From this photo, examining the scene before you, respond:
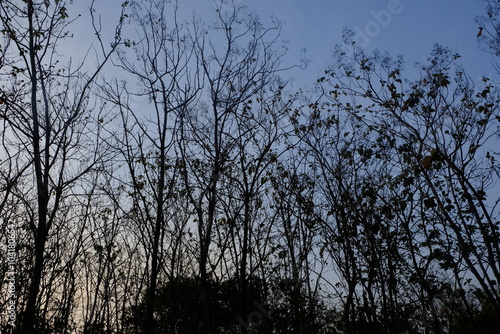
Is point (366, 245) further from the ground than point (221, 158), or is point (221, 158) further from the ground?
point (221, 158)

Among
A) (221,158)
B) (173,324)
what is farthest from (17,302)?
(221,158)

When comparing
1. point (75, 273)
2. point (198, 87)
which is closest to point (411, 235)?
point (198, 87)

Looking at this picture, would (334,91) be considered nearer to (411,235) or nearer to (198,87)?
(198,87)

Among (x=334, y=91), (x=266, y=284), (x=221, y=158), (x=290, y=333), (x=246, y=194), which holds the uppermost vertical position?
(x=334, y=91)

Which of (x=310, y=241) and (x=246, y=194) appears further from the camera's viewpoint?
(x=310, y=241)

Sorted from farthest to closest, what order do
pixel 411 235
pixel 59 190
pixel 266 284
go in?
pixel 266 284, pixel 411 235, pixel 59 190

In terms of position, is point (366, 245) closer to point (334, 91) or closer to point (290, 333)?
point (334, 91)

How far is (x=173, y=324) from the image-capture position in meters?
13.1

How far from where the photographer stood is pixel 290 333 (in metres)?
14.9

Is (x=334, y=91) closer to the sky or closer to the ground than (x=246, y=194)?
closer to the sky

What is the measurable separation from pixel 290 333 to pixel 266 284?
3569 millimetres

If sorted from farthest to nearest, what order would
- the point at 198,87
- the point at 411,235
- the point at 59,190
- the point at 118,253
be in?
the point at 118,253 < the point at 411,235 < the point at 198,87 < the point at 59,190

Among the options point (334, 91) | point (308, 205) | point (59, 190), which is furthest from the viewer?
point (308, 205)

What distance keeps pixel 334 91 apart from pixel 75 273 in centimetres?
1194
